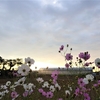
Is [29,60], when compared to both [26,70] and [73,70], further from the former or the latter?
[73,70]

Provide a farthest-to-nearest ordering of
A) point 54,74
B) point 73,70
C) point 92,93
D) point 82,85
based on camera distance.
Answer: point 92,93, point 73,70, point 54,74, point 82,85

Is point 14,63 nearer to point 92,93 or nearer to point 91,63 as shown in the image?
point 92,93

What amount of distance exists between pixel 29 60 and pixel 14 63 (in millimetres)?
13761

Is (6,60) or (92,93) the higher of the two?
(6,60)

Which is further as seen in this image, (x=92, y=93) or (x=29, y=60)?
(x=92, y=93)

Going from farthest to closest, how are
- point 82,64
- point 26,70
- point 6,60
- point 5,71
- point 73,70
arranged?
point 6,60
point 5,71
point 73,70
point 82,64
point 26,70

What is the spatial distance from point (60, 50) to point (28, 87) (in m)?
0.98

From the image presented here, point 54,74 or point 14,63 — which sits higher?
point 14,63

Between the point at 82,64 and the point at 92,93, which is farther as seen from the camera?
the point at 92,93

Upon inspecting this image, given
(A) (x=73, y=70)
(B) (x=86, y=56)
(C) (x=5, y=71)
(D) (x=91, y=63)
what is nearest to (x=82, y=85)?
(B) (x=86, y=56)

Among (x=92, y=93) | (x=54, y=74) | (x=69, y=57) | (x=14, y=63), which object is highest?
(x=14, y=63)

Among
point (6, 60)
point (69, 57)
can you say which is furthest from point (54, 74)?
point (6, 60)

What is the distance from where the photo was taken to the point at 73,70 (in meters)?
4.77

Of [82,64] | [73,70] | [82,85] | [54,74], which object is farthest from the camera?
[73,70]
